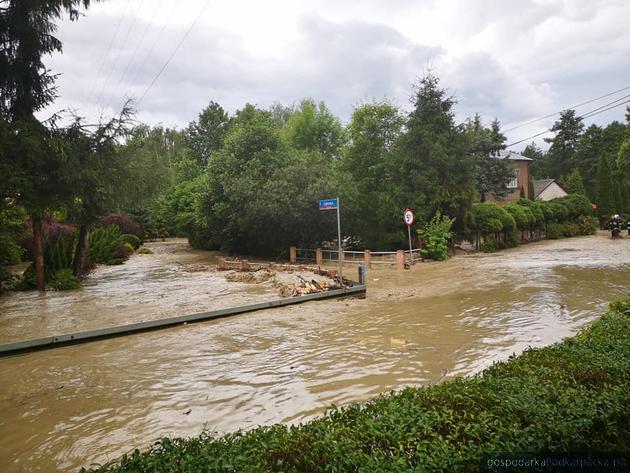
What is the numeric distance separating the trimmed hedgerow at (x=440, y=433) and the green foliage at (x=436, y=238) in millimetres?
16534

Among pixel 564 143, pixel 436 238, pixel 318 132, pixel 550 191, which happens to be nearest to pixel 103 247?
pixel 436 238

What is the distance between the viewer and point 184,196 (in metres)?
32.7

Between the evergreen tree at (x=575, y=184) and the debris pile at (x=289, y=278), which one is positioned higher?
the evergreen tree at (x=575, y=184)

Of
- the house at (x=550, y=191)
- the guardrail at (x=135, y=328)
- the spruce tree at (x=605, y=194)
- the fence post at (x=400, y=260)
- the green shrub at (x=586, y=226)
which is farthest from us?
the house at (x=550, y=191)

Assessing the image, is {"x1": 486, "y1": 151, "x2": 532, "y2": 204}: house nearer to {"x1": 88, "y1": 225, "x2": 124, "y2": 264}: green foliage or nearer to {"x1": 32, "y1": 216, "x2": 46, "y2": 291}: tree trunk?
{"x1": 88, "y1": 225, "x2": 124, "y2": 264}: green foliage

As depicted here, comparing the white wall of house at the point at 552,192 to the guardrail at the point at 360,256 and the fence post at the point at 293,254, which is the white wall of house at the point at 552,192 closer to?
the guardrail at the point at 360,256

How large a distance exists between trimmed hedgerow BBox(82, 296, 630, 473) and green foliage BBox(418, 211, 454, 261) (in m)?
16.5

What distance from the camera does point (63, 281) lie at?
14180 millimetres

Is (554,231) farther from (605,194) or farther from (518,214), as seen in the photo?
(605,194)

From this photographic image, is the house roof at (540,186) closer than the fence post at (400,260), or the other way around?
the fence post at (400,260)

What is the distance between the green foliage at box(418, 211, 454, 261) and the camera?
19703 millimetres

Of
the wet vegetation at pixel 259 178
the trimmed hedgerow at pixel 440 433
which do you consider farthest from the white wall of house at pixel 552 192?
the trimmed hedgerow at pixel 440 433

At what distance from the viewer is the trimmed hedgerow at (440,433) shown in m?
2.36

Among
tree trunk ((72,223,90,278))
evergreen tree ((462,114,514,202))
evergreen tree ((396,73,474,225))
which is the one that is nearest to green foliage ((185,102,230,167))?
evergreen tree ((462,114,514,202))
